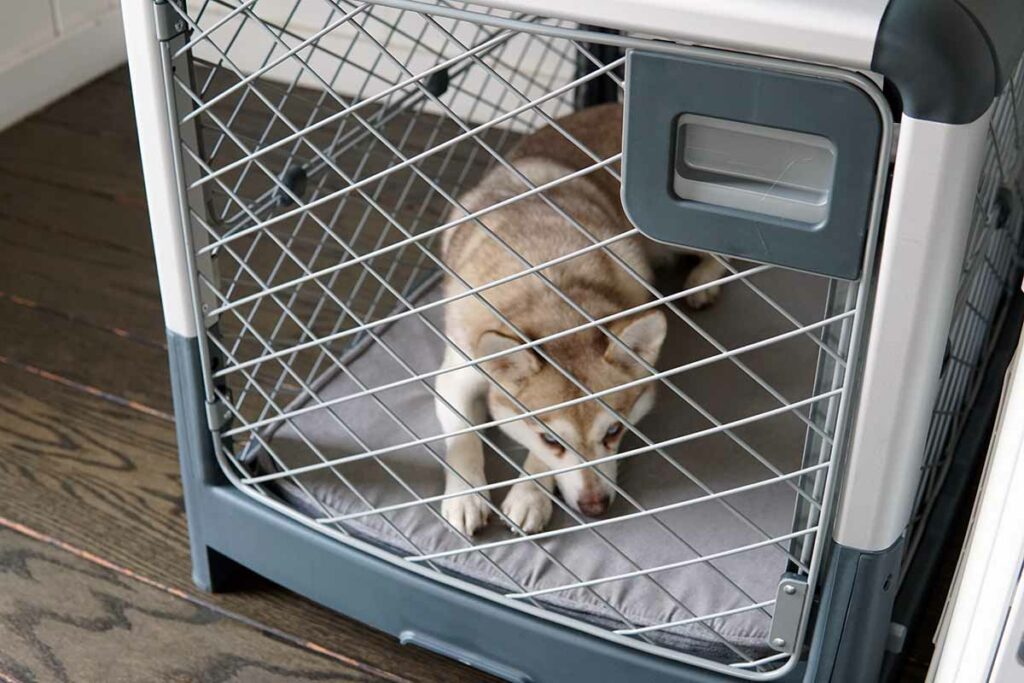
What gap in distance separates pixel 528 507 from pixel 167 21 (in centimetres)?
51

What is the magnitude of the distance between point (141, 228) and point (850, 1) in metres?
1.27

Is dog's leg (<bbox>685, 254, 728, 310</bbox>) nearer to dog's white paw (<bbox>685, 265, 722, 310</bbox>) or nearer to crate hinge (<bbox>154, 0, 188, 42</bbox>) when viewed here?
dog's white paw (<bbox>685, 265, 722, 310</bbox>)

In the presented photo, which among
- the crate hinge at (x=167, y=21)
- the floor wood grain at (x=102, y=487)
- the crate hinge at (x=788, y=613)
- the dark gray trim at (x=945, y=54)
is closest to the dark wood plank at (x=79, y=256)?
the floor wood grain at (x=102, y=487)

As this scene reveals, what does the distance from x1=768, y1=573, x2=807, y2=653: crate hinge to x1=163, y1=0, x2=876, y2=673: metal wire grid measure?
2cm

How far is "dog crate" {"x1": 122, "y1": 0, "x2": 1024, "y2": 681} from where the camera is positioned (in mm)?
661

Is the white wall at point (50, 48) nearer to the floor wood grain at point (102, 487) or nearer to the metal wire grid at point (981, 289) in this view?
the floor wood grain at point (102, 487)

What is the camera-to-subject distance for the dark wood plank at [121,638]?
108 cm

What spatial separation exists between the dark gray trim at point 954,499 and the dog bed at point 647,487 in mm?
109

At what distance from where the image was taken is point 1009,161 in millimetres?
1038

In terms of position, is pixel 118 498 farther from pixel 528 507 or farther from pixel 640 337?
pixel 640 337

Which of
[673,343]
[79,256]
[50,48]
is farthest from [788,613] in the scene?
[50,48]

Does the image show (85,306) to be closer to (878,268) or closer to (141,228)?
(141,228)

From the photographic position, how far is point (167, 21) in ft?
2.85

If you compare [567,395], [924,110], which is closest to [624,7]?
[924,110]
